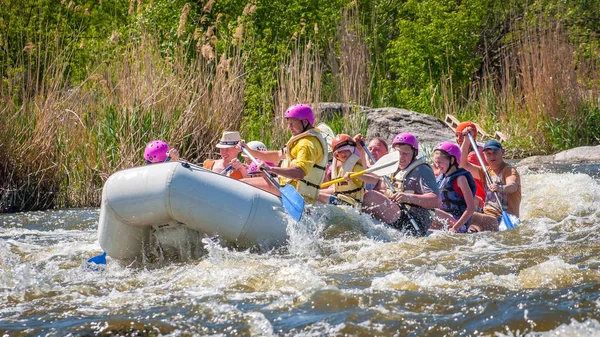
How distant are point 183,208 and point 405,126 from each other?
8.44 meters

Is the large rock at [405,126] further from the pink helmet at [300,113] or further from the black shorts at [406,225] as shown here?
the pink helmet at [300,113]

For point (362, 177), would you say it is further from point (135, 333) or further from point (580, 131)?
point (580, 131)

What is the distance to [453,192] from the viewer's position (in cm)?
704

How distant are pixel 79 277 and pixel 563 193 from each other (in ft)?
18.4

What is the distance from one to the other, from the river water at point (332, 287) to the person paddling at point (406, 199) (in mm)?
194

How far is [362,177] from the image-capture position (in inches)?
263

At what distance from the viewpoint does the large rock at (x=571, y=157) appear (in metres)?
11.9

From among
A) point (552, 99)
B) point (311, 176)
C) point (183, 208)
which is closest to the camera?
point (183, 208)

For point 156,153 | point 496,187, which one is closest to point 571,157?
point 496,187

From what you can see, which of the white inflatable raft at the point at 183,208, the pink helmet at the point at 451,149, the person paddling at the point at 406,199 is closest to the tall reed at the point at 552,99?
the pink helmet at the point at 451,149

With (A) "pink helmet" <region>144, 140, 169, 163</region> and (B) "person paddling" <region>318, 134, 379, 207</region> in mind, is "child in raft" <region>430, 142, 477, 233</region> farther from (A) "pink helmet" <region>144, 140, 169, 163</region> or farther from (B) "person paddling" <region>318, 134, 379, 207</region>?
(A) "pink helmet" <region>144, 140, 169, 163</region>

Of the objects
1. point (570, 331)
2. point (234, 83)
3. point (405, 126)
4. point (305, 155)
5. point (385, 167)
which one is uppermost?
point (234, 83)

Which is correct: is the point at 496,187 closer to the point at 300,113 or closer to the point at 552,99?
the point at 300,113

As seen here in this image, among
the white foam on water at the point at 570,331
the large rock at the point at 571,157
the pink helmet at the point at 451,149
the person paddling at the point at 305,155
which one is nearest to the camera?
the white foam on water at the point at 570,331
